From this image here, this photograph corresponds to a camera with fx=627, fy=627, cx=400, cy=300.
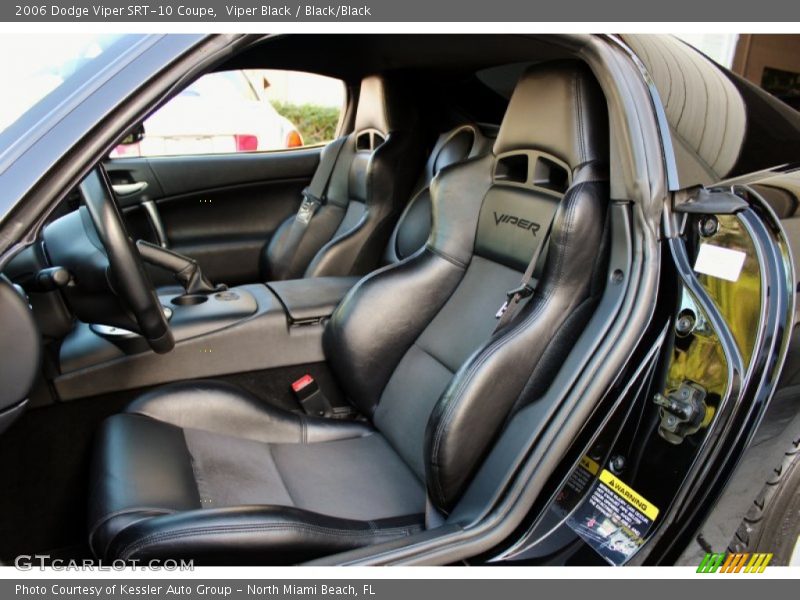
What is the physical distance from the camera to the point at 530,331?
1.29 metres

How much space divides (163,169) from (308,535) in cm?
208

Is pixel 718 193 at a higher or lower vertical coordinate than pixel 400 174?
higher

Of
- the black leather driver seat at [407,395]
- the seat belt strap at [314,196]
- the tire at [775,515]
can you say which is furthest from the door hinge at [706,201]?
the seat belt strap at [314,196]

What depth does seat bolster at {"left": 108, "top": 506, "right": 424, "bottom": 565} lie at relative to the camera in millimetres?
1087

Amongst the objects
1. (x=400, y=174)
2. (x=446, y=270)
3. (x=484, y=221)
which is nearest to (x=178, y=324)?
(x=446, y=270)

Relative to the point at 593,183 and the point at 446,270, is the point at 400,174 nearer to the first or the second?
the point at 446,270

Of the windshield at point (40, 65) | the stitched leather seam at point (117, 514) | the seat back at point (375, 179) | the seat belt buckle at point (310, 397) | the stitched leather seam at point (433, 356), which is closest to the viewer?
the windshield at point (40, 65)

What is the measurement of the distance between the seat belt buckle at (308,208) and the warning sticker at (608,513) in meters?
1.77

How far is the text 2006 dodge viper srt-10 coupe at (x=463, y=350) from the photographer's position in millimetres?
1060

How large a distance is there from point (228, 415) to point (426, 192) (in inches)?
42.6

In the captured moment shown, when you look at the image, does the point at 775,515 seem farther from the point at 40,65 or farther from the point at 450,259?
the point at 40,65

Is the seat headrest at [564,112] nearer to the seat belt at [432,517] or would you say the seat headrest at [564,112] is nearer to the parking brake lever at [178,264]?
the seat belt at [432,517]

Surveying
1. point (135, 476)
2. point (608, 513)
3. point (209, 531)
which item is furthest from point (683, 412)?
point (135, 476)

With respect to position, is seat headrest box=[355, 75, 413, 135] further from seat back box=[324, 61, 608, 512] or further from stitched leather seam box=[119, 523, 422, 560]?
stitched leather seam box=[119, 523, 422, 560]
